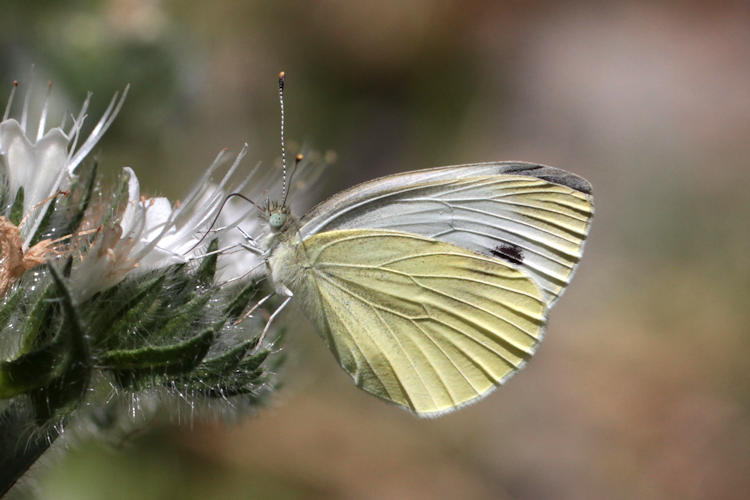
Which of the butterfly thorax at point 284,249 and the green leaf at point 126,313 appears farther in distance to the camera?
the butterfly thorax at point 284,249

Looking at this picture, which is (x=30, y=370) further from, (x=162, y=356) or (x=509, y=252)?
(x=509, y=252)

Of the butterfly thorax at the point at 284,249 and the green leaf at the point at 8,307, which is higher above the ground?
the butterfly thorax at the point at 284,249

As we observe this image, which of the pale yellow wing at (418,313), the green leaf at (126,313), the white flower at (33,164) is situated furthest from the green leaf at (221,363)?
the pale yellow wing at (418,313)

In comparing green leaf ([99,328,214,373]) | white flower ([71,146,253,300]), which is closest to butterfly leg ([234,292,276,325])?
white flower ([71,146,253,300])

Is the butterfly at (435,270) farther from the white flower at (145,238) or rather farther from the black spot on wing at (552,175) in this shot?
the white flower at (145,238)

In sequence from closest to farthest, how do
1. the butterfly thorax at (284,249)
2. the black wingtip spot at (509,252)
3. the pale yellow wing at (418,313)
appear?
the butterfly thorax at (284,249), the pale yellow wing at (418,313), the black wingtip spot at (509,252)

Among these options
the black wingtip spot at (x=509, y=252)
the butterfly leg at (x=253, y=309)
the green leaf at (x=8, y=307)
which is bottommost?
the green leaf at (x=8, y=307)

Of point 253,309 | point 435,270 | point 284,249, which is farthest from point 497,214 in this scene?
point 253,309

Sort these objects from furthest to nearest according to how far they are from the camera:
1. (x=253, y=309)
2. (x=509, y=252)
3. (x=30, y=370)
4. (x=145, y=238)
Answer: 1. (x=509, y=252)
2. (x=253, y=309)
3. (x=145, y=238)
4. (x=30, y=370)
